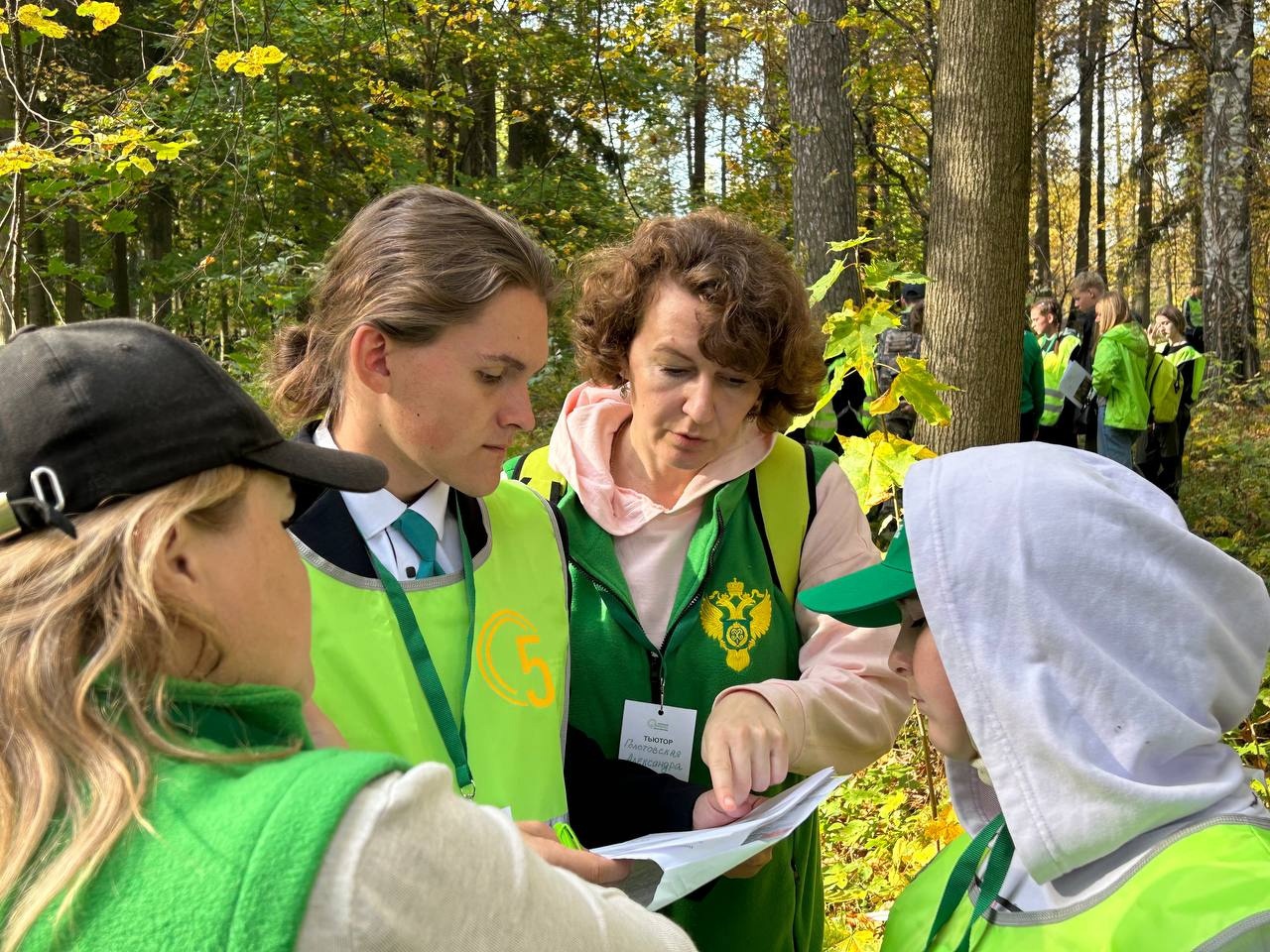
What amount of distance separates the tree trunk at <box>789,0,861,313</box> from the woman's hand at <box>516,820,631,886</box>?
6.19 metres

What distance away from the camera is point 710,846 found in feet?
5.00

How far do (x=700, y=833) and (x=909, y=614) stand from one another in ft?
Result: 1.46

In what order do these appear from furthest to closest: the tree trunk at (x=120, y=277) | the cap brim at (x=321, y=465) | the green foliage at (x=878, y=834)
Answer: the tree trunk at (x=120, y=277) < the green foliage at (x=878, y=834) < the cap brim at (x=321, y=465)

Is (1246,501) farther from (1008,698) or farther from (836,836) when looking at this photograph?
(1008,698)

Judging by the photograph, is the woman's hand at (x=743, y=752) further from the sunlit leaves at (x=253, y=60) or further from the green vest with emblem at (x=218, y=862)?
the sunlit leaves at (x=253, y=60)

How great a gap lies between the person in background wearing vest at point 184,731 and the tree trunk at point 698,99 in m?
9.45

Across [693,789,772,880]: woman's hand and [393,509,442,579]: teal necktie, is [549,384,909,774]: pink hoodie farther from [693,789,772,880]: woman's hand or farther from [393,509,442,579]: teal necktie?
[393,509,442,579]: teal necktie

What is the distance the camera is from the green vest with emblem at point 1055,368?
9258 mm

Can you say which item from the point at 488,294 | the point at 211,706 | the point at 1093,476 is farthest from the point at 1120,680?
the point at 488,294

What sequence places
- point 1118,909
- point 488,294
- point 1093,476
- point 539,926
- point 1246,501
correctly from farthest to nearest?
1. point 1246,501
2. point 488,294
3. point 1093,476
4. point 1118,909
5. point 539,926

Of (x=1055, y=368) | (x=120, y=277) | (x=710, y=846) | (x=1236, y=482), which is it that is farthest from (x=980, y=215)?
(x=120, y=277)

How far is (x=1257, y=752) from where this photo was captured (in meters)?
4.03

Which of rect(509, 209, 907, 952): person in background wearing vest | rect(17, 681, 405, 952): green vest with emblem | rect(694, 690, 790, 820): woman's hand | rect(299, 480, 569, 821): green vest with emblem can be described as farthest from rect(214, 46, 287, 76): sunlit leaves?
rect(17, 681, 405, 952): green vest with emblem

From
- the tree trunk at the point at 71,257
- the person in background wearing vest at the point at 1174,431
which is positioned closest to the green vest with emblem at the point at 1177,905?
the person in background wearing vest at the point at 1174,431
